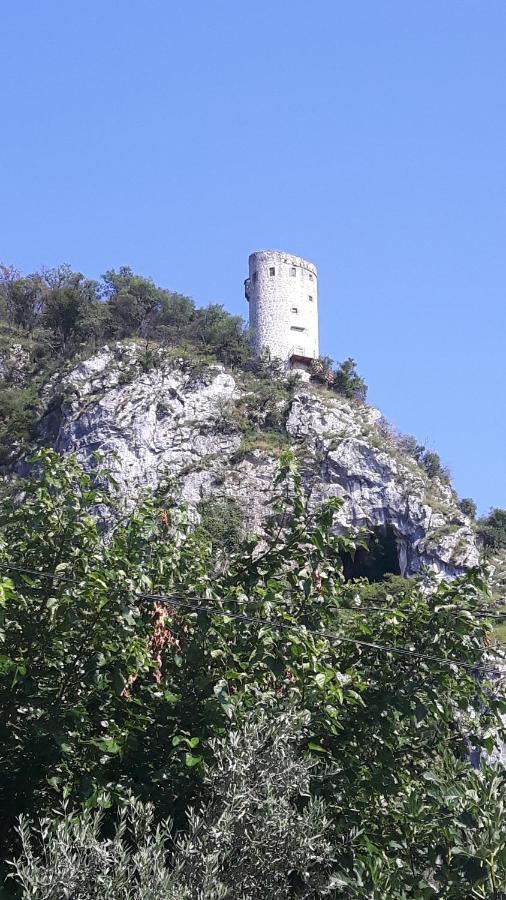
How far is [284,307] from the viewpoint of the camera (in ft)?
220

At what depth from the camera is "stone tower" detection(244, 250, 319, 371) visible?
217ft

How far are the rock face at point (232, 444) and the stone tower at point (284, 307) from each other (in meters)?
5.58

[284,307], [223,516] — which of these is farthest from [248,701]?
[284,307]

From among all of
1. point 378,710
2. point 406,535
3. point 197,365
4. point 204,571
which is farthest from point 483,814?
point 197,365

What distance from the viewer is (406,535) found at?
2127 inches

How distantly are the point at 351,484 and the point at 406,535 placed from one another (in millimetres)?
3692

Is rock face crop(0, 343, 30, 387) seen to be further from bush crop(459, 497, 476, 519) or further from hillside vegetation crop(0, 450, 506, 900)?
hillside vegetation crop(0, 450, 506, 900)

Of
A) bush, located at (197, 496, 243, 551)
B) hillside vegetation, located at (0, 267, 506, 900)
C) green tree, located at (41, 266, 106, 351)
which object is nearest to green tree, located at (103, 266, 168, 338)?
green tree, located at (41, 266, 106, 351)

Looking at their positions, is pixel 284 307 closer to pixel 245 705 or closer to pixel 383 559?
pixel 383 559

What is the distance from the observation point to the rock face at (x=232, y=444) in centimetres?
5353

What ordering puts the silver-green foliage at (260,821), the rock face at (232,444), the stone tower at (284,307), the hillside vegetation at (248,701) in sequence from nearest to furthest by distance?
the silver-green foliage at (260,821)
the hillside vegetation at (248,701)
the rock face at (232,444)
the stone tower at (284,307)

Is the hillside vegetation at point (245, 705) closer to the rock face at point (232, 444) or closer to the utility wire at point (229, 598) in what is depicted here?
the utility wire at point (229, 598)

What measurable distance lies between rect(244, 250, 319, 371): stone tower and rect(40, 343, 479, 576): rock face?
220 inches

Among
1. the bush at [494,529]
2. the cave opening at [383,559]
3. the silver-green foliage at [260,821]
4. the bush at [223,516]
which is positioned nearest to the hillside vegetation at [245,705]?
the silver-green foliage at [260,821]
